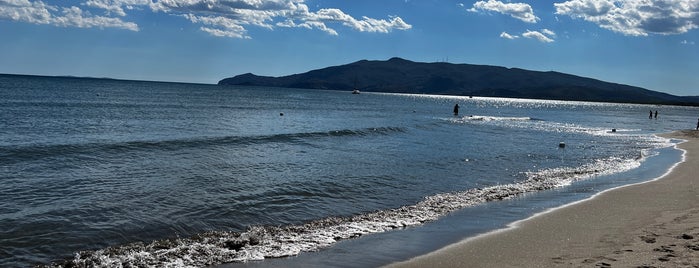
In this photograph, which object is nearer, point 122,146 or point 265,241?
point 265,241

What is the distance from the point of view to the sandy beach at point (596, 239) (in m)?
8.88

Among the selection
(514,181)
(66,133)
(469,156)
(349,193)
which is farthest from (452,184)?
(66,133)

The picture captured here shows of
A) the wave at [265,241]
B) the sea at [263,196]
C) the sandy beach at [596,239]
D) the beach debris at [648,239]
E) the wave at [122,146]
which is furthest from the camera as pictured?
the wave at [122,146]

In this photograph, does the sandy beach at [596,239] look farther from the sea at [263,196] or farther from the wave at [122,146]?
the wave at [122,146]

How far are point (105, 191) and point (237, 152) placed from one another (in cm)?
1145

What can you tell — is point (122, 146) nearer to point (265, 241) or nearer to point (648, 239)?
point (265, 241)

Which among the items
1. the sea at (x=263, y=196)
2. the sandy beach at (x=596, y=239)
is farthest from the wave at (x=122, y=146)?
the sandy beach at (x=596, y=239)

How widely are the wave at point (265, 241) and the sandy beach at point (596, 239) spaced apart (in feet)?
7.35

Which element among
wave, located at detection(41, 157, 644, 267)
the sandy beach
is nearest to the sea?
wave, located at detection(41, 157, 644, 267)

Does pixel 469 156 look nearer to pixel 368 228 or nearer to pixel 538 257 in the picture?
pixel 368 228

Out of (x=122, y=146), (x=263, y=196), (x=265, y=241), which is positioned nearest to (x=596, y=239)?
(x=265, y=241)

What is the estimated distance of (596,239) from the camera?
34.7ft

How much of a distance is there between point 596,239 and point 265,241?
259 inches

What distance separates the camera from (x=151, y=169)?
19.9 m
